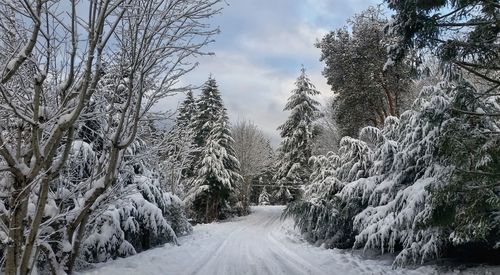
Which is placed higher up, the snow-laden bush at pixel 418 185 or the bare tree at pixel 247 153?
the bare tree at pixel 247 153

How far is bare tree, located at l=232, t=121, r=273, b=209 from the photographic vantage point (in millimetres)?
41000

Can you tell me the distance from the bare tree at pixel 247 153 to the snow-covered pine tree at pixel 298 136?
3502mm

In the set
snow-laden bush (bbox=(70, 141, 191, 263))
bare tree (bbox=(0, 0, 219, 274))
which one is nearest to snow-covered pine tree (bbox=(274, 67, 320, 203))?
snow-laden bush (bbox=(70, 141, 191, 263))

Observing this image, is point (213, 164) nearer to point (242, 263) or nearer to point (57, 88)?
point (242, 263)

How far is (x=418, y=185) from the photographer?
8.95 meters

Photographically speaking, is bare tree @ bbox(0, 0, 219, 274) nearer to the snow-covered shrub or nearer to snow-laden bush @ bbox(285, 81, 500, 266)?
snow-laden bush @ bbox(285, 81, 500, 266)

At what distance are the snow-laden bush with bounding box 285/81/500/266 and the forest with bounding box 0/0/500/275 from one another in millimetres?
36

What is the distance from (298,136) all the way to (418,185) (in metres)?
29.1

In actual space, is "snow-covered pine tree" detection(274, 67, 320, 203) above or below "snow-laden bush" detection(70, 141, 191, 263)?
above

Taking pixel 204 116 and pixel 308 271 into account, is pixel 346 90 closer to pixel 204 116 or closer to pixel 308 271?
pixel 308 271

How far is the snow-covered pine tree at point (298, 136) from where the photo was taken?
37.8 m

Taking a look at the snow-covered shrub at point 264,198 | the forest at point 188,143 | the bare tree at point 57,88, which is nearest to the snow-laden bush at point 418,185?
the forest at point 188,143

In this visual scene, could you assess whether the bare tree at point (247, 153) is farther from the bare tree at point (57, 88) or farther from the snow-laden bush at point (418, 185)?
the bare tree at point (57, 88)

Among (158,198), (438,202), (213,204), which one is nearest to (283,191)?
(213,204)
